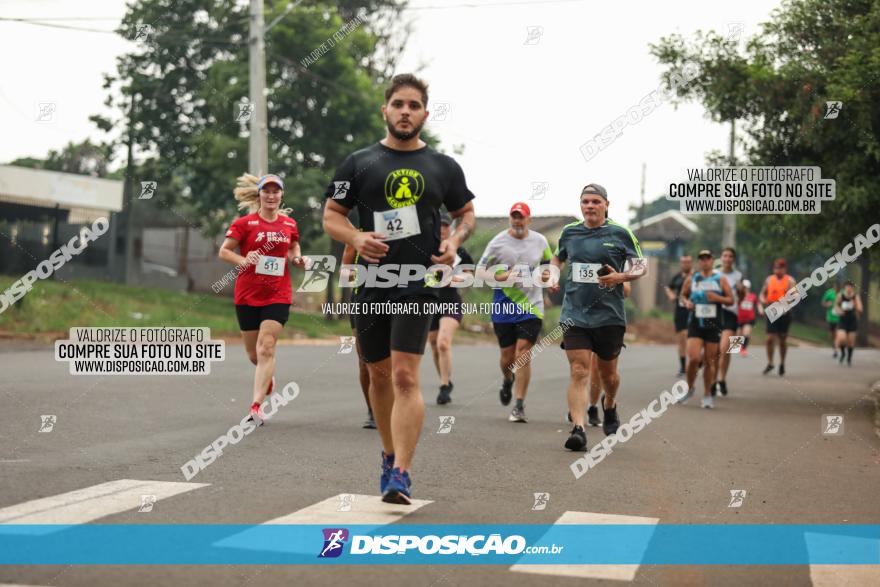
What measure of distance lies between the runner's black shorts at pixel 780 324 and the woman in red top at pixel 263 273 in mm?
11932

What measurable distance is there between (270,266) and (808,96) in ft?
24.2

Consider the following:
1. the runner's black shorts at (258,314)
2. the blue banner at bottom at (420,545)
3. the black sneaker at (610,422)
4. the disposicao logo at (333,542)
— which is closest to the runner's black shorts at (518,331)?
the black sneaker at (610,422)

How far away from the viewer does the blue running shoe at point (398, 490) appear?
5.90 meters

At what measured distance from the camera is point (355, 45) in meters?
35.4

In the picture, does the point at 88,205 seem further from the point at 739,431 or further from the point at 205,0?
the point at 739,431

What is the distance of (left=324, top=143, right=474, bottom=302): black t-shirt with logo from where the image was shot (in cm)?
612

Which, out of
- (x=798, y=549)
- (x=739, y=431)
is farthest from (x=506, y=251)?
(x=798, y=549)

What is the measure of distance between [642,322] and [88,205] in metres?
25.4

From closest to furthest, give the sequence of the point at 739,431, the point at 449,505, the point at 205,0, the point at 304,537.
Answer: the point at 304,537
the point at 449,505
the point at 739,431
the point at 205,0

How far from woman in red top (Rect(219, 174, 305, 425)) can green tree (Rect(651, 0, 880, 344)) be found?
21.9 ft

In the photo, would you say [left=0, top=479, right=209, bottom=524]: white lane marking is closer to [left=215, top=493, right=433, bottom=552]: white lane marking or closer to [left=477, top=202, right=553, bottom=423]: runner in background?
[left=215, top=493, right=433, bottom=552]: white lane marking

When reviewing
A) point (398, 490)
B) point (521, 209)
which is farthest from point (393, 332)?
point (521, 209)

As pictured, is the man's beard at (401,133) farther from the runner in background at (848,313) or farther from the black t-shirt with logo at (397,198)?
the runner in background at (848,313)

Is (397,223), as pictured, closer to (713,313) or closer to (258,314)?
(258,314)
